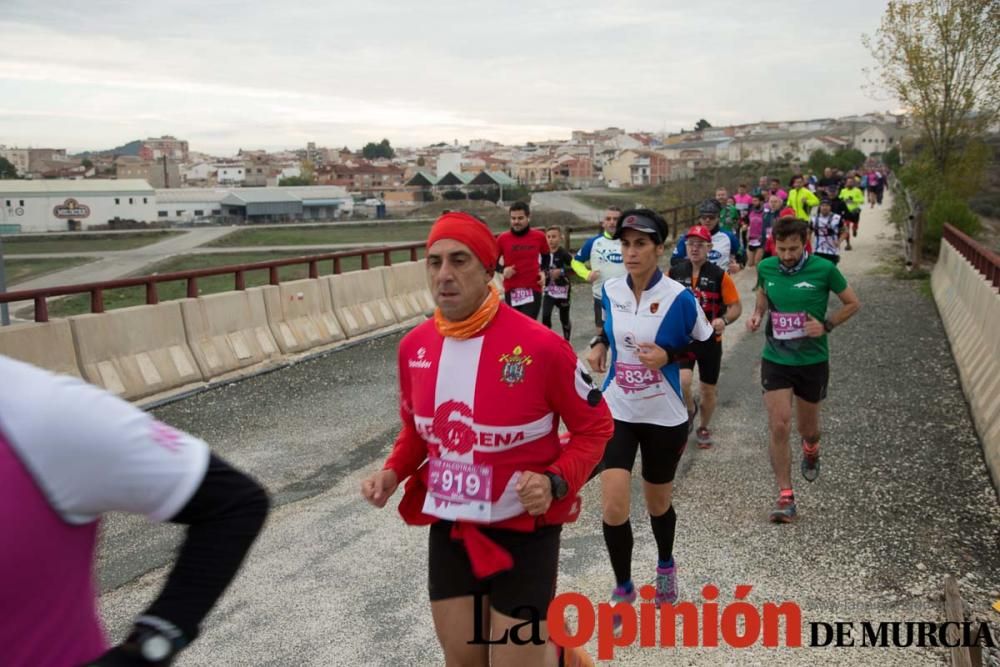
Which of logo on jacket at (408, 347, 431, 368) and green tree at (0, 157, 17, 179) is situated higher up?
green tree at (0, 157, 17, 179)

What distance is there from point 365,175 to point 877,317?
601 ft

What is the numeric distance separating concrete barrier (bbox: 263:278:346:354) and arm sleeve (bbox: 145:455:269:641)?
36.3ft

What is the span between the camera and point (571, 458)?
323cm

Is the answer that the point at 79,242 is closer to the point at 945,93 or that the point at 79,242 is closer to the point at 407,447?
the point at 945,93

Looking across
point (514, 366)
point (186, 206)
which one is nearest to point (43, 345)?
point (514, 366)

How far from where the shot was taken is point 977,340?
10.2 metres

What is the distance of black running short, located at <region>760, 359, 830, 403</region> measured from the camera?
21.5 ft

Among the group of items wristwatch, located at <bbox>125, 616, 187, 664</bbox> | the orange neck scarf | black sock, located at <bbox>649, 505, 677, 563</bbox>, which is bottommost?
black sock, located at <bbox>649, 505, 677, 563</bbox>

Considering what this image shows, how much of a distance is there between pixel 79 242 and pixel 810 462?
95.8m

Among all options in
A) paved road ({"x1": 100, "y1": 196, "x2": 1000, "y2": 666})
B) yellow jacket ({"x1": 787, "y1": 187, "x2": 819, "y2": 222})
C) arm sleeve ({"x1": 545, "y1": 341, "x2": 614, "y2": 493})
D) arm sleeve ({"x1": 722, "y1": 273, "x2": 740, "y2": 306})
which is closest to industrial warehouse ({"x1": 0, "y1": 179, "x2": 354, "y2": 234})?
yellow jacket ({"x1": 787, "y1": 187, "x2": 819, "y2": 222})

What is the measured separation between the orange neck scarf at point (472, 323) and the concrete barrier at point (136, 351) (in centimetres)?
730

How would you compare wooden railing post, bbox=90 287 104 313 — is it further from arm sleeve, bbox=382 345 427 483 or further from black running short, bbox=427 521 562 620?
black running short, bbox=427 521 562 620

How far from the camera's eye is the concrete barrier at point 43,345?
9.04 meters

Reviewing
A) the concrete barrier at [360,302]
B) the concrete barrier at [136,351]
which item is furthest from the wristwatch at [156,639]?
the concrete barrier at [360,302]
